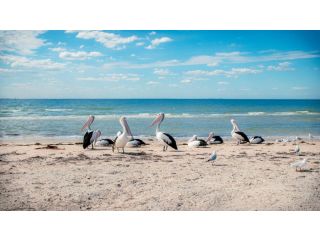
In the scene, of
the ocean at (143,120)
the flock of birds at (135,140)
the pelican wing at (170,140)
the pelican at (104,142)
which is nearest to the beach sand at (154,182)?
the flock of birds at (135,140)

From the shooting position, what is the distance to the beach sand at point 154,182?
4141 mm

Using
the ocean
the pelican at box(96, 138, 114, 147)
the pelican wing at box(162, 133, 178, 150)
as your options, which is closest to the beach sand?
the pelican wing at box(162, 133, 178, 150)

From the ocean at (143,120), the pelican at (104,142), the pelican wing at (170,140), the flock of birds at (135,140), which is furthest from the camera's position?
the ocean at (143,120)

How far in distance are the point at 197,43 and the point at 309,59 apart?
4.86ft

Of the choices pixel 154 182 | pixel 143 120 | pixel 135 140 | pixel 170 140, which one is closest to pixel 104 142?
pixel 135 140

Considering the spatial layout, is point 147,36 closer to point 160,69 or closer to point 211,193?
point 160,69

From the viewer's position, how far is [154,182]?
15.4 feet

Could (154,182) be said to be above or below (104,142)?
below

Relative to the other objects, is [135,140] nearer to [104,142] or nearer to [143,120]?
[104,142]

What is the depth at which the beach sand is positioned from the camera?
4.14m

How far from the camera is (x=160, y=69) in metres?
5.63

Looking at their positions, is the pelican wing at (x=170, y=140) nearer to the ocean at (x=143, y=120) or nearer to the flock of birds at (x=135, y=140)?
the flock of birds at (x=135, y=140)

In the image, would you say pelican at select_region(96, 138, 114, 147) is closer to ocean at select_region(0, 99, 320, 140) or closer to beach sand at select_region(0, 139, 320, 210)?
ocean at select_region(0, 99, 320, 140)
